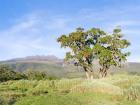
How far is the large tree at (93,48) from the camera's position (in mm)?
77375

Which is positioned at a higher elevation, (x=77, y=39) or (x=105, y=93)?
(x=77, y=39)

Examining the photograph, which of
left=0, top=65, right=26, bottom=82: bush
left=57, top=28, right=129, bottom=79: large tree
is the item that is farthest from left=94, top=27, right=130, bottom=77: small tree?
left=0, top=65, right=26, bottom=82: bush

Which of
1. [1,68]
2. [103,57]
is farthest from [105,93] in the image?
[1,68]

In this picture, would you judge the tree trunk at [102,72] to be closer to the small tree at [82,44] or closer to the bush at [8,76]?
the small tree at [82,44]

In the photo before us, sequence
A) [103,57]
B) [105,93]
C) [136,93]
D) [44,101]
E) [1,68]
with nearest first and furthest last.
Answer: [44,101] → [136,93] → [105,93] → [103,57] → [1,68]

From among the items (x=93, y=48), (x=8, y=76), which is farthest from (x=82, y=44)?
(x=8, y=76)

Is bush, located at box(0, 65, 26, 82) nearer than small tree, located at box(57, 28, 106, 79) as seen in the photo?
No

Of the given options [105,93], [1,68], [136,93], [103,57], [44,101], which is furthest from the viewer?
[1,68]

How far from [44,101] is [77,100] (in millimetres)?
2305

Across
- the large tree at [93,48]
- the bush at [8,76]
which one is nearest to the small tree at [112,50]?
the large tree at [93,48]

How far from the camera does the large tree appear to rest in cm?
7738

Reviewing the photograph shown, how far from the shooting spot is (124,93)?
31.8m

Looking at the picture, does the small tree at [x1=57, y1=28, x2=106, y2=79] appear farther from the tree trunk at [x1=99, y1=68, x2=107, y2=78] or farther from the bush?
the bush

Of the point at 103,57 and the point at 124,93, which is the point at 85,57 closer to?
the point at 103,57
